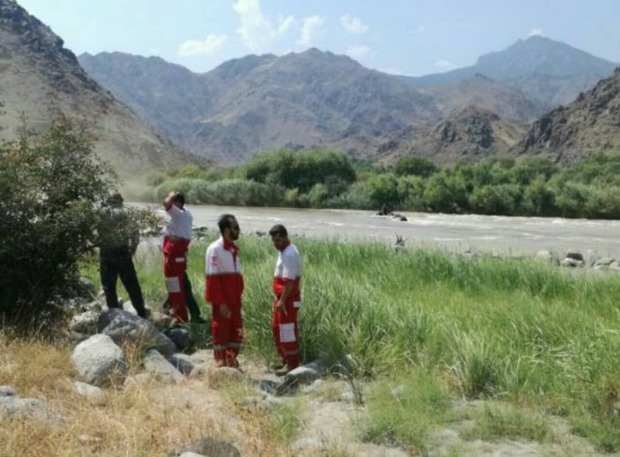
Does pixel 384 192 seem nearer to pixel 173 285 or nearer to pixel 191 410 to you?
pixel 173 285

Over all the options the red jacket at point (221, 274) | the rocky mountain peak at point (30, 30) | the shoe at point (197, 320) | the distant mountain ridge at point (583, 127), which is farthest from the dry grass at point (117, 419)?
the rocky mountain peak at point (30, 30)

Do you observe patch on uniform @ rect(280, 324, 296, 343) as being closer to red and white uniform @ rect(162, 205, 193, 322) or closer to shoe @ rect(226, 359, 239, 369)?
shoe @ rect(226, 359, 239, 369)

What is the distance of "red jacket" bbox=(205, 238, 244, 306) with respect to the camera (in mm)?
8281

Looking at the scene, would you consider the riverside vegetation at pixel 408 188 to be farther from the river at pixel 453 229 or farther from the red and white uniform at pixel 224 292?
the red and white uniform at pixel 224 292

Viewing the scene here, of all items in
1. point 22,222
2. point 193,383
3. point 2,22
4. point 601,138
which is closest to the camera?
point 193,383

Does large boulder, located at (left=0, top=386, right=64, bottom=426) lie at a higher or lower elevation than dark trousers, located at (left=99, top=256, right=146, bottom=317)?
lower

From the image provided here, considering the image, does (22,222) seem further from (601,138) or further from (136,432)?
(601,138)

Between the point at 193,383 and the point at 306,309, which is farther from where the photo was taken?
the point at 306,309

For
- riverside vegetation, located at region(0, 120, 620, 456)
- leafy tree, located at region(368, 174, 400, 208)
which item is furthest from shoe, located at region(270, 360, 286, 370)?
leafy tree, located at region(368, 174, 400, 208)

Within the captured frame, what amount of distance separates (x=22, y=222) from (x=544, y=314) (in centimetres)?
640

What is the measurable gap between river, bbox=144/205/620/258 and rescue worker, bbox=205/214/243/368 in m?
14.9

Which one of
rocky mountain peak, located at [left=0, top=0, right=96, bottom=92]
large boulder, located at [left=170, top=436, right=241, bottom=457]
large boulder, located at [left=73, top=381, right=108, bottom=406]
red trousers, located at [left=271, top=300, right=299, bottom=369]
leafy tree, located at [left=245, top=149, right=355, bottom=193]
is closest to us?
large boulder, located at [left=170, top=436, right=241, bottom=457]

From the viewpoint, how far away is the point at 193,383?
7.58 metres

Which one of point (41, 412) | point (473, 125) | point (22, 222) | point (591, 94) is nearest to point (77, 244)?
point (22, 222)
